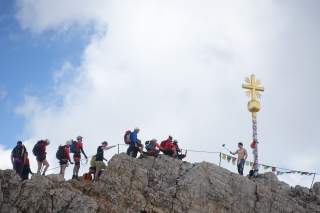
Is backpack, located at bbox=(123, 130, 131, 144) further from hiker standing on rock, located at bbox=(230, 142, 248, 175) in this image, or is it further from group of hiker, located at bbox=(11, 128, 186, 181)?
hiker standing on rock, located at bbox=(230, 142, 248, 175)

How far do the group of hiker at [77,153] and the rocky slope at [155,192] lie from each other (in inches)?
27.6

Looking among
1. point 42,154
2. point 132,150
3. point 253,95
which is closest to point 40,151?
point 42,154

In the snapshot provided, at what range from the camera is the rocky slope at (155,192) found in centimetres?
2492

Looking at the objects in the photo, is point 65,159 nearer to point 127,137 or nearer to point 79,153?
point 79,153

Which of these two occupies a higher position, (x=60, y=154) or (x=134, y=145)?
(x=134, y=145)

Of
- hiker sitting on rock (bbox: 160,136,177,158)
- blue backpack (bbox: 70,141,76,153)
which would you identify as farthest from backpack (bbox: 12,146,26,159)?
hiker sitting on rock (bbox: 160,136,177,158)

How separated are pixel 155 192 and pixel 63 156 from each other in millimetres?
4995

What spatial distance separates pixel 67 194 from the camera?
989 inches

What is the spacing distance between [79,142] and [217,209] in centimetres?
770

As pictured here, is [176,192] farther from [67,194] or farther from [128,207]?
[67,194]

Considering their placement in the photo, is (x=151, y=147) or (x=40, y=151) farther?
(x=151, y=147)

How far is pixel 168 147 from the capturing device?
29266 mm

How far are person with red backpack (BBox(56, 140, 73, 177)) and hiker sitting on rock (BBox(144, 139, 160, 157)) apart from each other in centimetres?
403

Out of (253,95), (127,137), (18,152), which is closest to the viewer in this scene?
(18,152)
